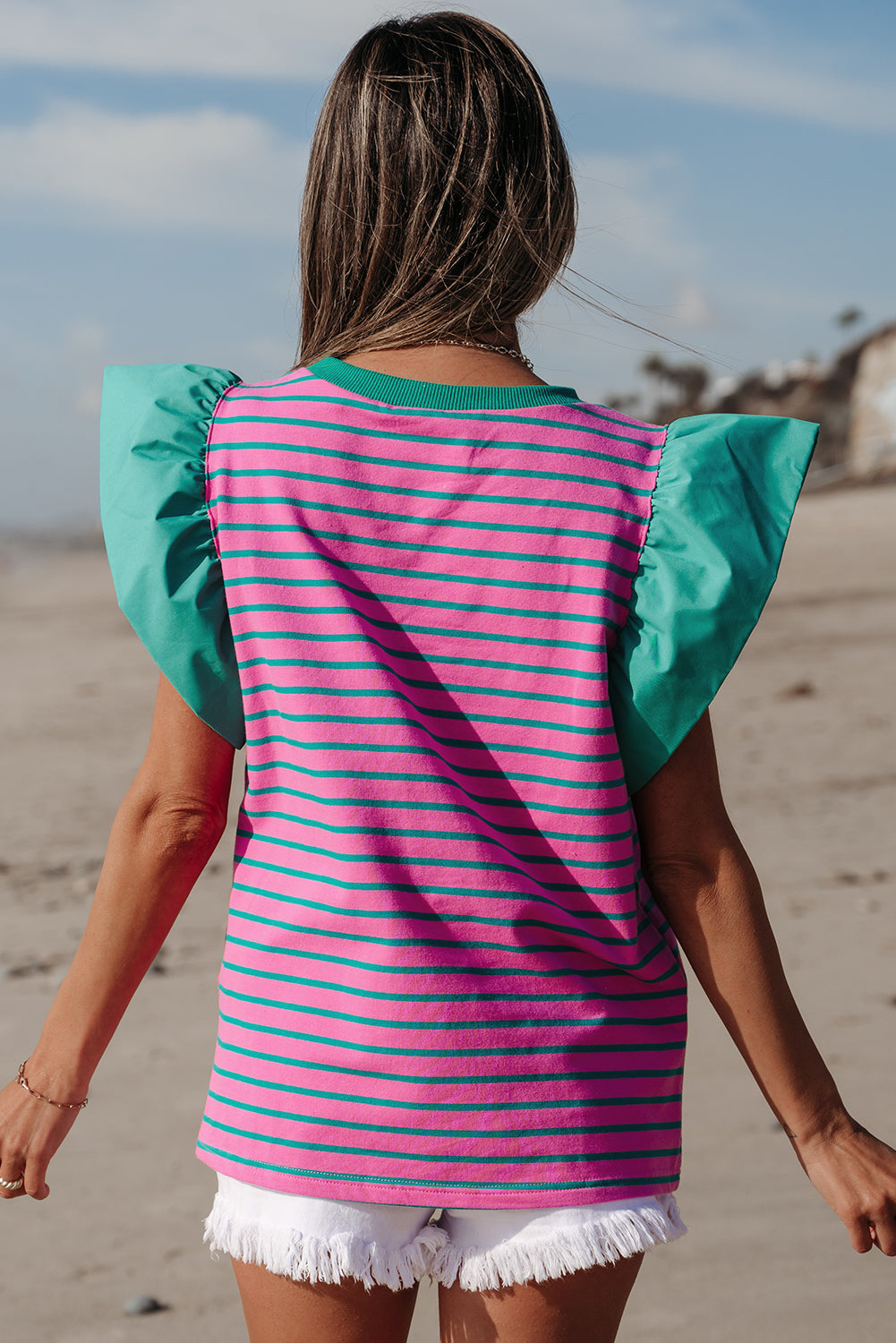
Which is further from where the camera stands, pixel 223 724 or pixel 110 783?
pixel 110 783

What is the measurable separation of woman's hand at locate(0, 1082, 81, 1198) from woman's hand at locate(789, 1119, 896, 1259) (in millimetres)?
815

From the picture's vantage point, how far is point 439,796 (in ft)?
4.07

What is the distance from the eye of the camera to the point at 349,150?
1.34 meters

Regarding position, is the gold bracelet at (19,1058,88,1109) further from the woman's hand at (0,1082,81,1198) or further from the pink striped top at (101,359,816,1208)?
the pink striped top at (101,359,816,1208)

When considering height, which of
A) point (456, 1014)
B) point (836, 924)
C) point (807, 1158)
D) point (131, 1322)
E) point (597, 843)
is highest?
point (597, 843)

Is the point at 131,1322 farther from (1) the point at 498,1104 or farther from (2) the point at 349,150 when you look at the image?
(2) the point at 349,150

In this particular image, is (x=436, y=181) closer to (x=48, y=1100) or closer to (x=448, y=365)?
(x=448, y=365)

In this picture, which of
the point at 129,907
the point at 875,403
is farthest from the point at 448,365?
the point at 875,403

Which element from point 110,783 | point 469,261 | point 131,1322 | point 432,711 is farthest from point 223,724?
point 110,783

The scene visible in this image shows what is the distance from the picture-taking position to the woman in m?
1.24

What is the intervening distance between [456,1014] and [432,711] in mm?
296

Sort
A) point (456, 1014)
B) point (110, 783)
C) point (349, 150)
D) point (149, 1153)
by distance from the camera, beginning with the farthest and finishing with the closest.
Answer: point (110, 783) < point (149, 1153) < point (349, 150) < point (456, 1014)

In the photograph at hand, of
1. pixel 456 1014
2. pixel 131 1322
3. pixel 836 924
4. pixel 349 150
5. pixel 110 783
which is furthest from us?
pixel 110 783

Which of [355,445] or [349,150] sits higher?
[349,150]
